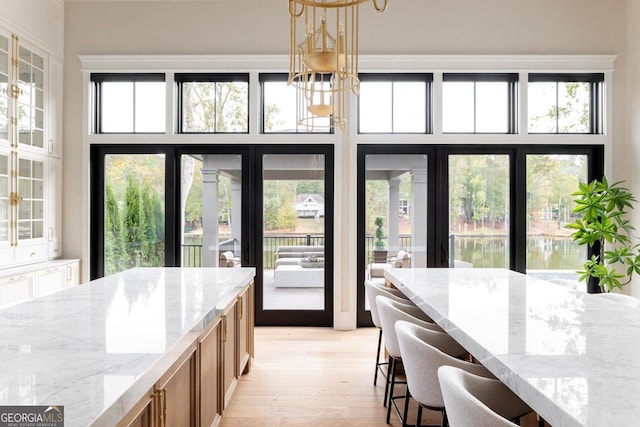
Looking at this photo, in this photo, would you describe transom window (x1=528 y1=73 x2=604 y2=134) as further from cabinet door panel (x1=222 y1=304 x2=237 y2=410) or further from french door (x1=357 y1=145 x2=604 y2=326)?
cabinet door panel (x1=222 y1=304 x2=237 y2=410)

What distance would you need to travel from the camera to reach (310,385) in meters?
3.31

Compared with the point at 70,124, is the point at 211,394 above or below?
below

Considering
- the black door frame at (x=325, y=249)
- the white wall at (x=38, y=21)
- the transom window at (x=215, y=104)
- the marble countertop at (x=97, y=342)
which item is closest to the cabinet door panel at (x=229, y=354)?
the marble countertop at (x=97, y=342)

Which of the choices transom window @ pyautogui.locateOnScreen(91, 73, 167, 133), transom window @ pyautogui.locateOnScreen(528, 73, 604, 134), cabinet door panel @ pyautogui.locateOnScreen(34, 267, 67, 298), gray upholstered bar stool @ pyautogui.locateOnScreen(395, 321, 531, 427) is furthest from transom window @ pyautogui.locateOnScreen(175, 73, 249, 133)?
gray upholstered bar stool @ pyautogui.locateOnScreen(395, 321, 531, 427)

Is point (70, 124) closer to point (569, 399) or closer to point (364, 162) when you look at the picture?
point (364, 162)

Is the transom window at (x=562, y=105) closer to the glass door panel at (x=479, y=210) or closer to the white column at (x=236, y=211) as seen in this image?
the glass door panel at (x=479, y=210)

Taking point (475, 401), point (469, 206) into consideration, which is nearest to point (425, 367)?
point (475, 401)

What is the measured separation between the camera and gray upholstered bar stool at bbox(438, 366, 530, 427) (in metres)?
1.14

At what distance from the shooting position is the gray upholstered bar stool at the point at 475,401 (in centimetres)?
114

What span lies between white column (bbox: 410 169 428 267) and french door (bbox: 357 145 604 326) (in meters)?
0.01

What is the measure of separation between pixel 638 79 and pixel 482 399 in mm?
4868

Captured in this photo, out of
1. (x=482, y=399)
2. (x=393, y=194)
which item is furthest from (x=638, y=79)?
(x=482, y=399)

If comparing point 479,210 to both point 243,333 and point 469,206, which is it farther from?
point 243,333

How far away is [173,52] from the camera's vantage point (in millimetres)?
4965
